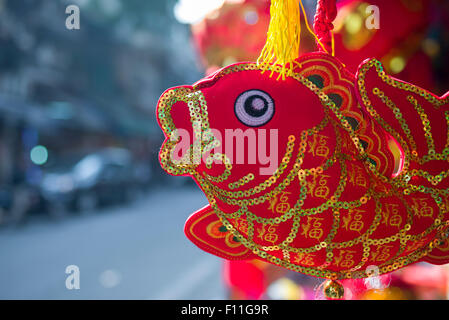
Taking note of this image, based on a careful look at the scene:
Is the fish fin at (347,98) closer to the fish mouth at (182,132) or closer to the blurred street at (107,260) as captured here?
the fish mouth at (182,132)

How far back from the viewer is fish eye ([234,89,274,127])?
57 centimetres

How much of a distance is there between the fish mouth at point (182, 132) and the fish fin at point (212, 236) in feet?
0.37

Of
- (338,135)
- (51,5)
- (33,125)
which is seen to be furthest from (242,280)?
(51,5)

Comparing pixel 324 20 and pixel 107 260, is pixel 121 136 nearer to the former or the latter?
pixel 107 260

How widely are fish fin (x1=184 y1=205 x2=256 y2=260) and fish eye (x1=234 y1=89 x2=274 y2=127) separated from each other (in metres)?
0.16

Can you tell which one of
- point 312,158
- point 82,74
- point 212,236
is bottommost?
point 212,236

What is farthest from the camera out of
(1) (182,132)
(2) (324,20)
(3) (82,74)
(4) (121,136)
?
(4) (121,136)

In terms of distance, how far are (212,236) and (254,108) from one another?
22 centimetres

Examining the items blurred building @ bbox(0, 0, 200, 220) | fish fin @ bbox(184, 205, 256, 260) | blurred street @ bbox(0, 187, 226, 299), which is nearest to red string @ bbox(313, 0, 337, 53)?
fish fin @ bbox(184, 205, 256, 260)

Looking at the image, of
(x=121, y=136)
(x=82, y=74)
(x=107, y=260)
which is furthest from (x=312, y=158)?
(x=121, y=136)

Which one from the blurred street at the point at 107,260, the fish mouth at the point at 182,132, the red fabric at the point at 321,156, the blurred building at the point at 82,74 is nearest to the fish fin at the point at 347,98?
the red fabric at the point at 321,156

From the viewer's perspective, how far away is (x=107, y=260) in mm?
4566

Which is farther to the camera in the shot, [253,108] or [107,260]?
[107,260]

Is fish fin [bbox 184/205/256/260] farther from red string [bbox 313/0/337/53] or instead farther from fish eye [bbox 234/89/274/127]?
red string [bbox 313/0/337/53]
